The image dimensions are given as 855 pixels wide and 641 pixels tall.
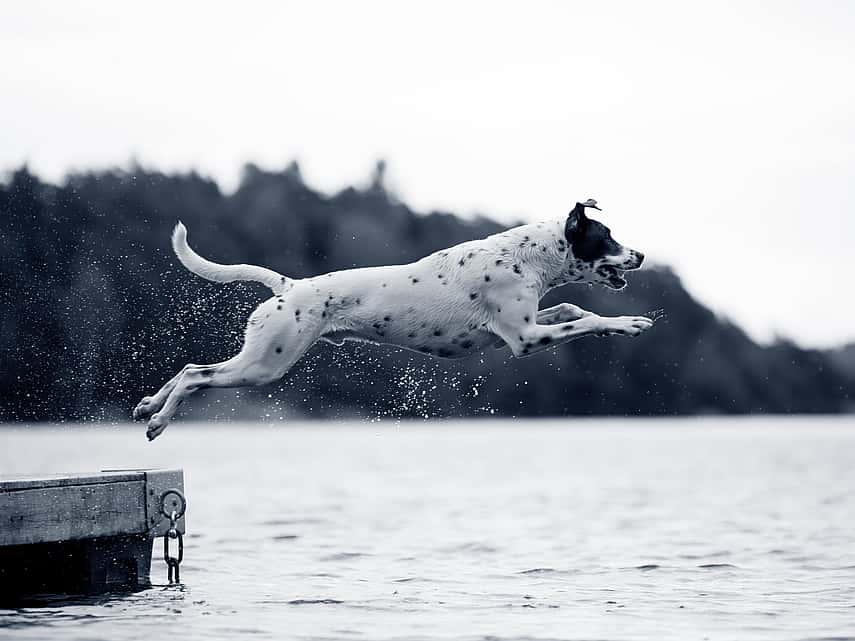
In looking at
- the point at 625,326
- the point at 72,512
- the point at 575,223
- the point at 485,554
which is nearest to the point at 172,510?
the point at 72,512

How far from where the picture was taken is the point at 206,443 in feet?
371

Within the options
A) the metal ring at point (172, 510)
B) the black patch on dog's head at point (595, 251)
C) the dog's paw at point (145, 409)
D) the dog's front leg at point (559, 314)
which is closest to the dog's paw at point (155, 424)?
the dog's paw at point (145, 409)

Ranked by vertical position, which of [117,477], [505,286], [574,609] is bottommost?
[574,609]

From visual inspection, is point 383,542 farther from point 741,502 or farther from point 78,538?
point 741,502

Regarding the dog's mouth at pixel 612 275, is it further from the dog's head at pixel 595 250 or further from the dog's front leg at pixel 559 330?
the dog's front leg at pixel 559 330

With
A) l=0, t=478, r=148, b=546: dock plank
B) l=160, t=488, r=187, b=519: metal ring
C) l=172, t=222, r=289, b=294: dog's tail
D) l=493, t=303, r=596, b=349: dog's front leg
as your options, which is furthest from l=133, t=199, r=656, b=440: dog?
l=160, t=488, r=187, b=519: metal ring

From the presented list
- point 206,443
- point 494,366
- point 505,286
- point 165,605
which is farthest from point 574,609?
point 206,443

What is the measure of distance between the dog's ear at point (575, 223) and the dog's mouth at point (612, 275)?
0.38m

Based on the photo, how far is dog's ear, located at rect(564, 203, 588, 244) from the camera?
1445 cm

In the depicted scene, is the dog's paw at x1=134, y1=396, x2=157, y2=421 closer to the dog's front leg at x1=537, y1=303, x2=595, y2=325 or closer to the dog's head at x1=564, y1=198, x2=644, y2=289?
the dog's front leg at x1=537, y1=303, x2=595, y2=325

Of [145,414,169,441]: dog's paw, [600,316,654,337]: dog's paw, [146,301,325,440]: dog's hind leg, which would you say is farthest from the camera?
[146,301,325,440]: dog's hind leg

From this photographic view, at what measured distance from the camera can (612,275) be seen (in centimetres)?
1452

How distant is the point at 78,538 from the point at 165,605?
2470 millimetres

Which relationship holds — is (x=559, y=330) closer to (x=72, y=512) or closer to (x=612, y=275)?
(x=612, y=275)
